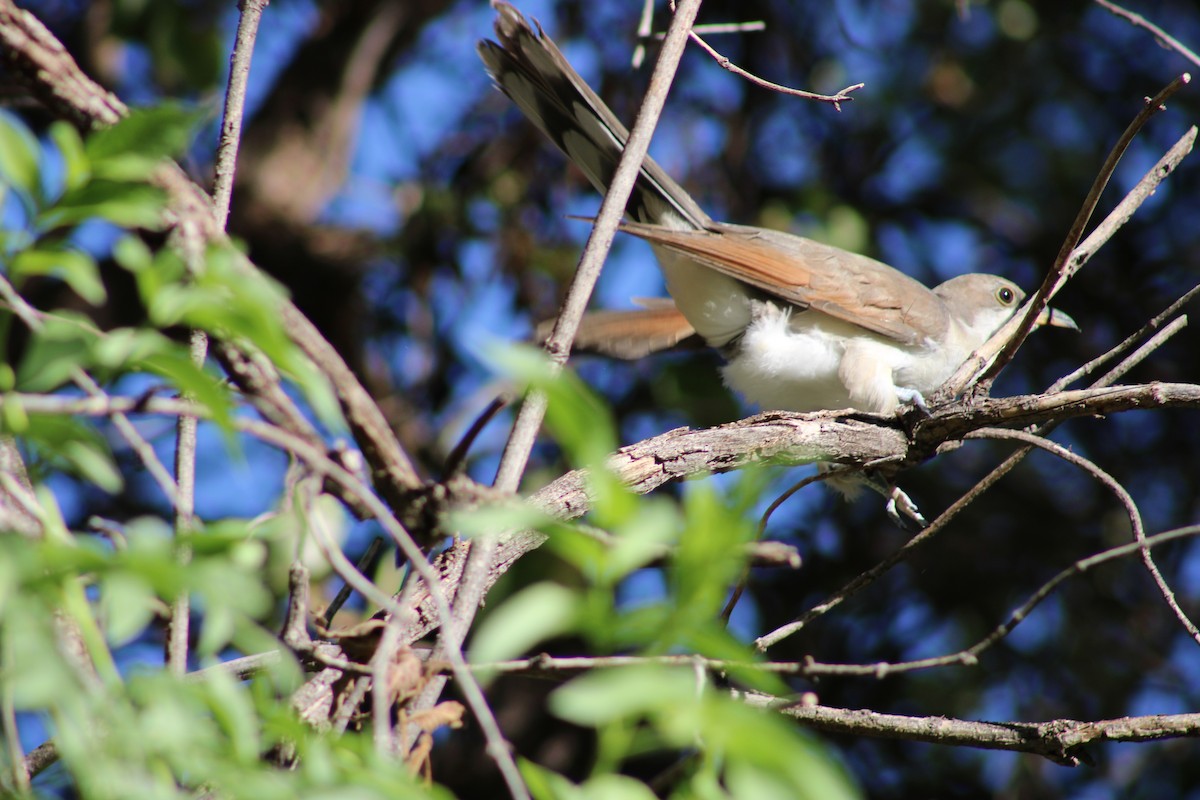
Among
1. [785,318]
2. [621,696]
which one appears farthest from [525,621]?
[785,318]

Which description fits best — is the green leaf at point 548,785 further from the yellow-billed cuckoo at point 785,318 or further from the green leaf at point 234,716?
the yellow-billed cuckoo at point 785,318

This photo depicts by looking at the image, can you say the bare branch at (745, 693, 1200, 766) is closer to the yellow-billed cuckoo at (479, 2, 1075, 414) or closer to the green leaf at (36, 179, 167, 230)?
the green leaf at (36, 179, 167, 230)

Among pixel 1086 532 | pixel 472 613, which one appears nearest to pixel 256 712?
pixel 472 613

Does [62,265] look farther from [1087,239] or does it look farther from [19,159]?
[1087,239]

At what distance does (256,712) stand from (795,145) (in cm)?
639

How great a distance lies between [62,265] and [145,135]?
175mm

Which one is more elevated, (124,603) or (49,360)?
(49,360)

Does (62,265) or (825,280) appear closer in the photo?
(62,265)

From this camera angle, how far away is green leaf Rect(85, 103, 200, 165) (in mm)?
1206

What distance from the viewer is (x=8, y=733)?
1.31 metres

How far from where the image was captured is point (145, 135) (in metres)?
1.21

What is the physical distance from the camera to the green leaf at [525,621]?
108 centimetres

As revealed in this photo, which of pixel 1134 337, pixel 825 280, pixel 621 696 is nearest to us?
pixel 621 696

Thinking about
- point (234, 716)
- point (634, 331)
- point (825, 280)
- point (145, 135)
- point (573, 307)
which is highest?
point (825, 280)
